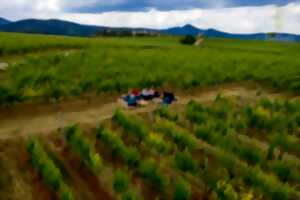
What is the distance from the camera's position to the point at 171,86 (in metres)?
15.8

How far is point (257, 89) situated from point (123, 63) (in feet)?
19.6

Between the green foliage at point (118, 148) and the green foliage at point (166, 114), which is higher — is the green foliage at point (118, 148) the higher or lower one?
the higher one

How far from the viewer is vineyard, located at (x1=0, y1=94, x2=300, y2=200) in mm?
7355

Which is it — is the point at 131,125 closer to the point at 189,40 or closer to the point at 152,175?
the point at 152,175

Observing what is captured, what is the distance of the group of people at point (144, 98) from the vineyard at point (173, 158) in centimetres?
148

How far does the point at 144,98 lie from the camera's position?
43.6 ft

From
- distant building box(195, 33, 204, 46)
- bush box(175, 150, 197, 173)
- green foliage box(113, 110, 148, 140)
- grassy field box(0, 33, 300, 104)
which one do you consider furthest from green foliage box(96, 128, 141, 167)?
distant building box(195, 33, 204, 46)

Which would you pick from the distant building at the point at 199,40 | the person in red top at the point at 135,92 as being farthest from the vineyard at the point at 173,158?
the distant building at the point at 199,40

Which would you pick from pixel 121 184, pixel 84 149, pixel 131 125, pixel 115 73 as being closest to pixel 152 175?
pixel 121 184

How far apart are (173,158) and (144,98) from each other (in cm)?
513

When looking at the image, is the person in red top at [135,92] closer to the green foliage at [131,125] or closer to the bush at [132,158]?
A: the green foliage at [131,125]

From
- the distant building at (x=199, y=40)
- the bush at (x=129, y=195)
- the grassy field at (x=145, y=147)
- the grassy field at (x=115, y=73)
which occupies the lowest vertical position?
the distant building at (x=199, y=40)

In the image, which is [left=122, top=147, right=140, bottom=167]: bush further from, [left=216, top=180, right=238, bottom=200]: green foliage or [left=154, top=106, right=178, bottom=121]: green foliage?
[left=154, top=106, right=178, bottom=121]: green foliage

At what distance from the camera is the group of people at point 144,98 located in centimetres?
1271
